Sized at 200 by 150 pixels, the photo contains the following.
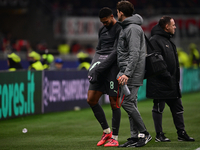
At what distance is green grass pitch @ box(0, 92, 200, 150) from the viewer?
253 inches

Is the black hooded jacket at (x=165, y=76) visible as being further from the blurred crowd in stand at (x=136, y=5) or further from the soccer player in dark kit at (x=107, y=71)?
the blurred crowd in stand at (x=136, y=5)

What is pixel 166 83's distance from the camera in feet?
22.0

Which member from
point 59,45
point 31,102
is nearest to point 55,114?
point 31,102

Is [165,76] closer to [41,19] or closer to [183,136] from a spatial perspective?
[183,136]

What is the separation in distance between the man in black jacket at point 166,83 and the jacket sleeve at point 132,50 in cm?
93

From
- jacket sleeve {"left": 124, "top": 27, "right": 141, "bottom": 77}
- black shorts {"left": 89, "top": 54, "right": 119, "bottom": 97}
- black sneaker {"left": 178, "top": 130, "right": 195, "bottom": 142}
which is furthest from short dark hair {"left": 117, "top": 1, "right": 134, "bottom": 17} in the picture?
black sneaker {"left": 178, "top": 130, "right": 195, "bottom": 142}

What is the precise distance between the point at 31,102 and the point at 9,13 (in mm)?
18047

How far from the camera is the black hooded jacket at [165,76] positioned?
6.68 m

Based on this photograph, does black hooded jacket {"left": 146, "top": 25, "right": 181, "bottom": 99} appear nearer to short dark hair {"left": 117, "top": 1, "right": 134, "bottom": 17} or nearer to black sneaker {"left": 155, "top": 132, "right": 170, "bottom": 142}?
black sneaker {"left": 155, "top": 132, "right": 170, "bottom": 142}

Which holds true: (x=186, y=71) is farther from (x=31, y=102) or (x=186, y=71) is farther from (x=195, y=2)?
(x=195, y=2)

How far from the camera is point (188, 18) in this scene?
27.5 m

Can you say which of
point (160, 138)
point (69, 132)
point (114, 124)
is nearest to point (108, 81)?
point (114, 124)

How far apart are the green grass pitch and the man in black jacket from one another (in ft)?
0.87

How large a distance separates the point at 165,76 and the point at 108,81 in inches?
37.9
